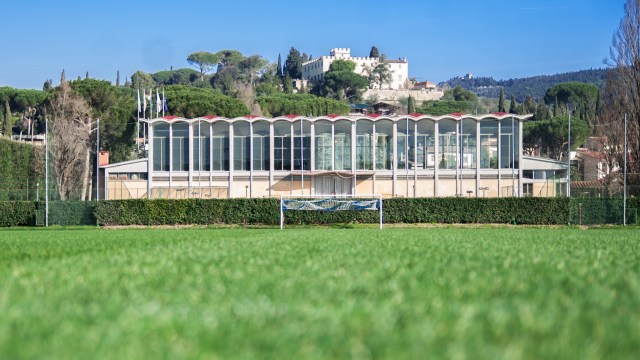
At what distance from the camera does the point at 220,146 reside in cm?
6375

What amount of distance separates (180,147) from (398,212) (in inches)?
864

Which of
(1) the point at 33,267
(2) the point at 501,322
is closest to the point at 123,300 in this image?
(2) the point at 501,322

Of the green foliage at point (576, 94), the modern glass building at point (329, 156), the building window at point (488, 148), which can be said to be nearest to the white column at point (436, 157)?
the modern glass building at point (329, 156)

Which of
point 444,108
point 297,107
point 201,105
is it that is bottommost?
point 201,105

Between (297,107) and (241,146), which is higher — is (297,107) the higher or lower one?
the higher one

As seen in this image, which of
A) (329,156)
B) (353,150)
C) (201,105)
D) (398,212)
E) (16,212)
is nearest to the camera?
(398,212)

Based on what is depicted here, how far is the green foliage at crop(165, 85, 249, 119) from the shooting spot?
92.9 metres

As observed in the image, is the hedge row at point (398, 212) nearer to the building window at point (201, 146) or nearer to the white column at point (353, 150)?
the building window at point (201, 146)

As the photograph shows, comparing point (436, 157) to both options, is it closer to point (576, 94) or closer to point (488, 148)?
point (488, 148)

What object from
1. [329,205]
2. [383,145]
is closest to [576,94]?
[383,145]

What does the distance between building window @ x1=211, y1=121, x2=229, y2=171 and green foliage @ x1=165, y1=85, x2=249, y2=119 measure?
94.9 ft

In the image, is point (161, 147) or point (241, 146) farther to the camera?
point (161, 147)

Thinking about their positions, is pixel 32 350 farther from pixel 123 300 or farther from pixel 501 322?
pixel 501 322

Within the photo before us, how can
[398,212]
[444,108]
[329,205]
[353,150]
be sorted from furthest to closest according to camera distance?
[444,108] → [353,150] → [398,212] → [329,205]
